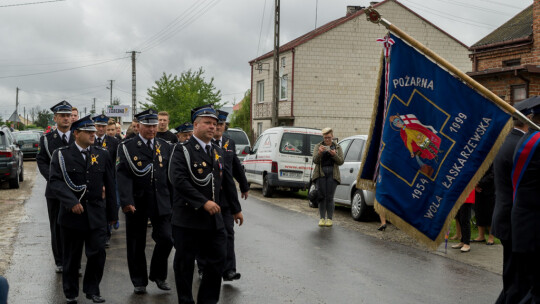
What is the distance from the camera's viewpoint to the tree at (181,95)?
55.4 m

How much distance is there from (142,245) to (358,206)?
6.96 m

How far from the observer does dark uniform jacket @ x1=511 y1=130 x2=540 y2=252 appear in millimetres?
4809

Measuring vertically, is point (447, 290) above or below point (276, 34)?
below

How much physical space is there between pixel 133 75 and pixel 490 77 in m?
36.2

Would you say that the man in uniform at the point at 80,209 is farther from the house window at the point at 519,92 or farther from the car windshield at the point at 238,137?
the car windshield at the point at 238,137

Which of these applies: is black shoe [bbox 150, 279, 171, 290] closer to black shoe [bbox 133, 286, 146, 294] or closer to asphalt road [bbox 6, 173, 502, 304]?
asphalt road [bbox 6, 173, 502, 304]

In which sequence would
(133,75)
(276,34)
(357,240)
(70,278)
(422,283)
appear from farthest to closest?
1. (133,75)
2. (276,34)
3. (357,240)
4. (422,283)
5. (70,278)

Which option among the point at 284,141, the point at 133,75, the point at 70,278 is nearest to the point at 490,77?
the point at 284,141

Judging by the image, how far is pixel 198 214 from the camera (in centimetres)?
570

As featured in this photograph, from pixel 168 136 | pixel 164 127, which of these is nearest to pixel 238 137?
pixel 168 136

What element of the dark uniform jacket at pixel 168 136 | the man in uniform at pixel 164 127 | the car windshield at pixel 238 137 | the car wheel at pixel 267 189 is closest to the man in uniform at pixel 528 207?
the man in uniform at pixel 164 127

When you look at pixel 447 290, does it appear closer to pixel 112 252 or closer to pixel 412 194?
pixel 412 194

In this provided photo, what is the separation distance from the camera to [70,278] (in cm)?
636

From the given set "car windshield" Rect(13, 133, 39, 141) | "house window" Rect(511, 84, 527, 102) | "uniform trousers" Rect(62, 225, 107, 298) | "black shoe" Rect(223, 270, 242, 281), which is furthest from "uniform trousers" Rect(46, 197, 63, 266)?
"car windshield" Rect(13, 133, 39, 141)
